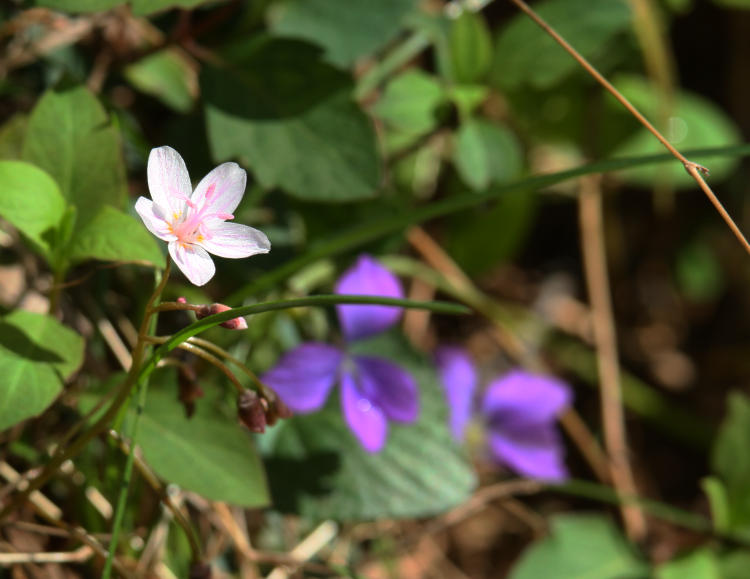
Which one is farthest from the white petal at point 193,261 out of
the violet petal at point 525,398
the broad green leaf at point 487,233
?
the broad green leaf at point 487,233

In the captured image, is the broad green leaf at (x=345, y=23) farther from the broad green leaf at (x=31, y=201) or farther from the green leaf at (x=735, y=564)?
the green leaf at (x=735, y=564)

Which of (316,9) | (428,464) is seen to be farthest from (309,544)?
(316,9)

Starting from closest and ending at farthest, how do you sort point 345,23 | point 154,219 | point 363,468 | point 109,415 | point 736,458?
1. point 154,219
2. point 109,415
3. point 363,468
4. point 345,23
5. point 736,458

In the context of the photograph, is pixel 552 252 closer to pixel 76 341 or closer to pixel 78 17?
pixel 78 17

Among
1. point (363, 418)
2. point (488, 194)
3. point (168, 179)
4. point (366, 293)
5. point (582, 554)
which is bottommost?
point (582, 554)

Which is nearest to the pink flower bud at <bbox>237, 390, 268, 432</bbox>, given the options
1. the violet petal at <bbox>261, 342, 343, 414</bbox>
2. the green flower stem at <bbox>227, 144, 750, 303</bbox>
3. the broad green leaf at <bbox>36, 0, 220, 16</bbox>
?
the green flower stem at <bbox>227, 144, 750, 303</bbox>

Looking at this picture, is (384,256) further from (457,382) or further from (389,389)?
(389,389)

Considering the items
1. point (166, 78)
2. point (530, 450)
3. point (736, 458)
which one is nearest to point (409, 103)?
point (166, 78)
